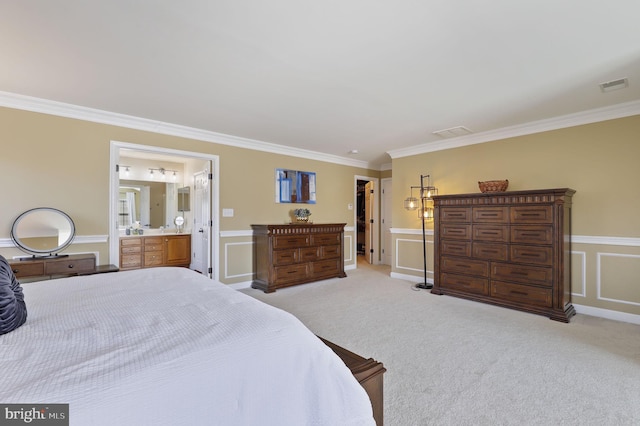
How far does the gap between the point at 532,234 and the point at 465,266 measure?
97 centimetres

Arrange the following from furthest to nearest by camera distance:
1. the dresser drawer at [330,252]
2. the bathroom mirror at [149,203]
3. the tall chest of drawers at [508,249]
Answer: the bathroom mirror at [149,203] → the dresser drawer at [330,252] → the tall chest of drawers at [508,249]

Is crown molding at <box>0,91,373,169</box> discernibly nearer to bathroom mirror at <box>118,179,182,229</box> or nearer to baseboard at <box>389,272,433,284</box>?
bathroom mirror at <box>118,179,182,229</box>

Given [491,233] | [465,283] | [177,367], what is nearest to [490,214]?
[491,233]

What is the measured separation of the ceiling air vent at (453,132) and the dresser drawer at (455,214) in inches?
46.0

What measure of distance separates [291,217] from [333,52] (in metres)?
3.63

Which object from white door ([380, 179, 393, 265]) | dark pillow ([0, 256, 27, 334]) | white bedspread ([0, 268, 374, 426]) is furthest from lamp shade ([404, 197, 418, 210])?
dark pillow ([0, 256, 27, 334])

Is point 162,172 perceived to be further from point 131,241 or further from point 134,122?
point 134,122

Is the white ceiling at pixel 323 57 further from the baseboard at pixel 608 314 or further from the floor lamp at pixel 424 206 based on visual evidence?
the baseboard at pixel 608 314

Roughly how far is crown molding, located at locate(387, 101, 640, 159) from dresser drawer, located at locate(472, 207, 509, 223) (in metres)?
1.21

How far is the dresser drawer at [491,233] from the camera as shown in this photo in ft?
13.0

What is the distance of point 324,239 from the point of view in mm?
5410

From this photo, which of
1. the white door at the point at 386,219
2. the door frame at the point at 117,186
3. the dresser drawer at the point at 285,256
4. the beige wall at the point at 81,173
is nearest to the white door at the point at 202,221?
the door frame at the point at 117,186

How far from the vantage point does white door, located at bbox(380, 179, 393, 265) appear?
721 centimetres

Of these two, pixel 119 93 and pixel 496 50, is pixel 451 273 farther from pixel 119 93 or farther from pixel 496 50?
pixel 119 93
